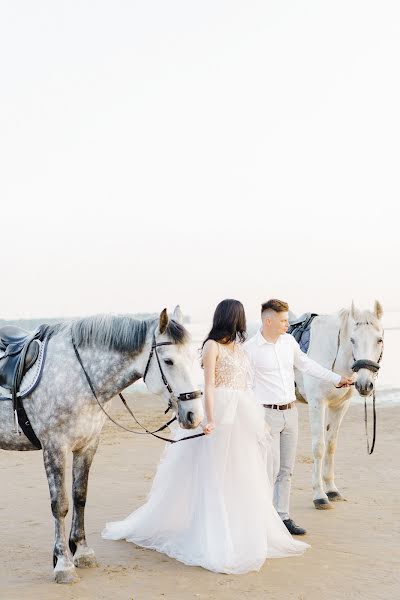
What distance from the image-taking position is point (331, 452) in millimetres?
7980

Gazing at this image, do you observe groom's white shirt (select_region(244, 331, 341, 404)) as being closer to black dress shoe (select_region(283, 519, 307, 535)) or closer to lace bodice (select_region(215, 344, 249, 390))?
lace bodice (select_region(215, 344, 249, 390))

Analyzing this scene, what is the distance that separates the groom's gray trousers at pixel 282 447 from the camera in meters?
6.00

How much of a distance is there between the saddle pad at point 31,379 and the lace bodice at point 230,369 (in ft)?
4.42

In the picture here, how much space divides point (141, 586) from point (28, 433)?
4.57 ft

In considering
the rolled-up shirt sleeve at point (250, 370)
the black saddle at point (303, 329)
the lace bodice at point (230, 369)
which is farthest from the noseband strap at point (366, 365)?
the lace bodice at point (230, 369)

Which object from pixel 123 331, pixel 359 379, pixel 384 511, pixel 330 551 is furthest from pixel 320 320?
pixel 123 331

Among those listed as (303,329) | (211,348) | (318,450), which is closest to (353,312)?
(303,329)

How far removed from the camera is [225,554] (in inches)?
203

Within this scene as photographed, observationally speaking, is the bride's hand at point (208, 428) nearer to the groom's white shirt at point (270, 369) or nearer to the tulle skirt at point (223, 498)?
the tulle skirt at point (223, 498)

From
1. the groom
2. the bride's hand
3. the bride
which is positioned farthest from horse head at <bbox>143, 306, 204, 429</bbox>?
the groom

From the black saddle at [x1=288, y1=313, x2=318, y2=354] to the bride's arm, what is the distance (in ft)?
9.77

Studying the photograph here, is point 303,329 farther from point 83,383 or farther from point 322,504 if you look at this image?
point 83,383

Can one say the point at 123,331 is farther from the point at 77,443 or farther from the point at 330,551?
the point at 330,551

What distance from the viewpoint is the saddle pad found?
17.0 feet
